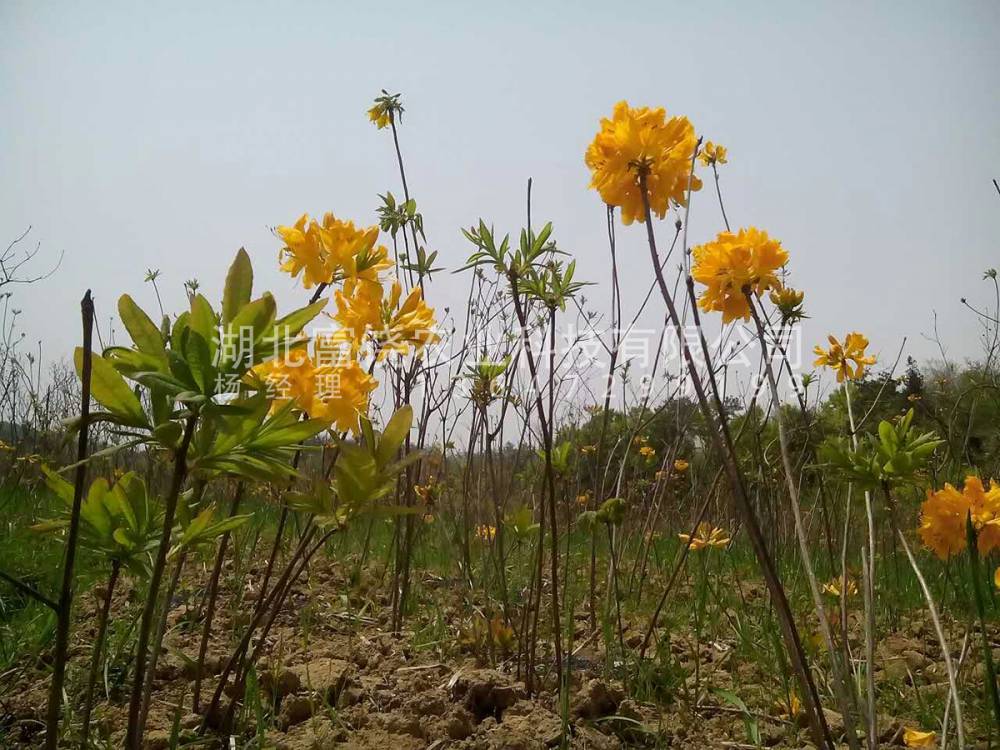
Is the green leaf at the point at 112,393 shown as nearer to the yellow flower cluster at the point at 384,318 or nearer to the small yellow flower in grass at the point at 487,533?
the yellow flower cluster at the point at 384,318

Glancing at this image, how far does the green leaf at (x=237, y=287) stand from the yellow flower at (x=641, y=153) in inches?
30.3

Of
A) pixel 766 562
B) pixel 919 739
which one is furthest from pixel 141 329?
pixel 919 739

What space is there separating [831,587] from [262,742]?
6.32 feet

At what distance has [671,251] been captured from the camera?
8.24 feet

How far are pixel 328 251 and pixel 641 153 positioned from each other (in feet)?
2.13

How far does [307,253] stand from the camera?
1.35 metres

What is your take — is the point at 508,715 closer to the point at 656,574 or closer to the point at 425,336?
the point at 425,336

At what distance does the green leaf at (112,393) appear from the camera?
0.78 m

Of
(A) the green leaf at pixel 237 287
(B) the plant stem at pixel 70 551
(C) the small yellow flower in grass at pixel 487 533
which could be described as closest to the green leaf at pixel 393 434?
(A) the green leaf at pixel 237 287

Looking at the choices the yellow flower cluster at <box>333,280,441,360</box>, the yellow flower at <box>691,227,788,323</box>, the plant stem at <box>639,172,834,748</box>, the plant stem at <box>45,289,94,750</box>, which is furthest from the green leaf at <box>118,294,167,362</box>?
the yellow flower at <box>691,227,788,323</box>

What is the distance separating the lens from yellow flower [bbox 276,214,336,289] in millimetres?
1343

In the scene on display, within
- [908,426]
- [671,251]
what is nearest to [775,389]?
[908,426]

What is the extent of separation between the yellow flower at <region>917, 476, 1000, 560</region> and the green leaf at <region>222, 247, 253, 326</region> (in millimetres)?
1531

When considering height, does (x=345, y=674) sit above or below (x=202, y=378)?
below
